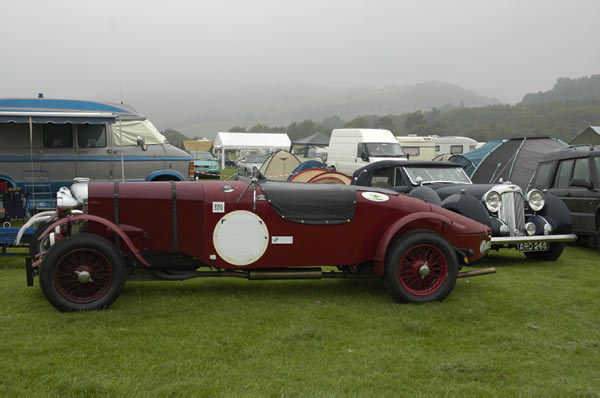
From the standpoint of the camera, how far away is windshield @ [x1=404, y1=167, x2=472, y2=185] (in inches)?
402

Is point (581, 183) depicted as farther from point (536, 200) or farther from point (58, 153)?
point (58, 153)

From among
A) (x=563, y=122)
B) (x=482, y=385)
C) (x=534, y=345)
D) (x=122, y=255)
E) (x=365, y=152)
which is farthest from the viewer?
(x=563, y=122)

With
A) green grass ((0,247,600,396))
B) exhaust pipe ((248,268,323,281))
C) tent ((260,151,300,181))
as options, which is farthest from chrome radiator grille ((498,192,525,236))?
tent ((260,151,300,181))

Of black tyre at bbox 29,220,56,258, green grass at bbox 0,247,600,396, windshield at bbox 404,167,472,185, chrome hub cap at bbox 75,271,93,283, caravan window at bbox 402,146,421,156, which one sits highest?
caravan window at bbox 402,146,421,156

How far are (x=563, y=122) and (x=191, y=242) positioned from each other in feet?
284

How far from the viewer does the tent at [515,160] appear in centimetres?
1558

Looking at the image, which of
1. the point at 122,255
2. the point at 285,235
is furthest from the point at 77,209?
the point at 285,235

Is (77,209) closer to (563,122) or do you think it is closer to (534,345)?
(534,345)

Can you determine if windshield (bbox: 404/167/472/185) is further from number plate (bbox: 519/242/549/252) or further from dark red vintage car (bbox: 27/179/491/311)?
dark red vintage car (bbox: 27/179/491/311)

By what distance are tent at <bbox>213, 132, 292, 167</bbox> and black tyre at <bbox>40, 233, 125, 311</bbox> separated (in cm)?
3918

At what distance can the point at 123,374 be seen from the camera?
153 inches

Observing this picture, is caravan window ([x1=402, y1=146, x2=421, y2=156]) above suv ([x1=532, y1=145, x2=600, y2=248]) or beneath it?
above

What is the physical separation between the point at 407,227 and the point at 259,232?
1.60 meters

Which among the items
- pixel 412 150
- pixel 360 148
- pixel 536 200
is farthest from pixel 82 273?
pixel 412 150
